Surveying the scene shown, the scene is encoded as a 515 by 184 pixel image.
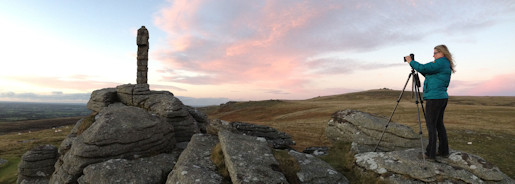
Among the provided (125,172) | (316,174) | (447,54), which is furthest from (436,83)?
(125,172)

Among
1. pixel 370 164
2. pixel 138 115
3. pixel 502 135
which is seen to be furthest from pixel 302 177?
pixel 502 135

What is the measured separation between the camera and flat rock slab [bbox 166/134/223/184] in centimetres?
909

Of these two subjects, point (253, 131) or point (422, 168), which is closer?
point (422, 168)

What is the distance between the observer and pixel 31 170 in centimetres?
2147

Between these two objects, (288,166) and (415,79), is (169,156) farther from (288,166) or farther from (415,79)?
(415,79)

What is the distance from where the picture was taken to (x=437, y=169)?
9.88 metres

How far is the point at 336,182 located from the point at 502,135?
3076 cm

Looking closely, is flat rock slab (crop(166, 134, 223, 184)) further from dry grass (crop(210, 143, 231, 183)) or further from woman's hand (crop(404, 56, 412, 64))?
woman's hand (crop(404, 56, 412, 64))

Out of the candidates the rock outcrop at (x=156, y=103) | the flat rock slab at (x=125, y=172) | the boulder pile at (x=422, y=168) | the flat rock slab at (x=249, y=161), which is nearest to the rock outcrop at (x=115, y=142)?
the flat rock slab at (x=125, y=172)

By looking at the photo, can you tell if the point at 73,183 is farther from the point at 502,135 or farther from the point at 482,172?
the point at 502,135

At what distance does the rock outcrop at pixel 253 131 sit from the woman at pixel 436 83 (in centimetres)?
889

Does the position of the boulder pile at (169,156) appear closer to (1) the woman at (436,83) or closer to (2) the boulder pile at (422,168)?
(2) the boulder pile at (422,168)

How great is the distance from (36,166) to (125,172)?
57.3 ft

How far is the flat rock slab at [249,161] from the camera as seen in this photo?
8.57m
